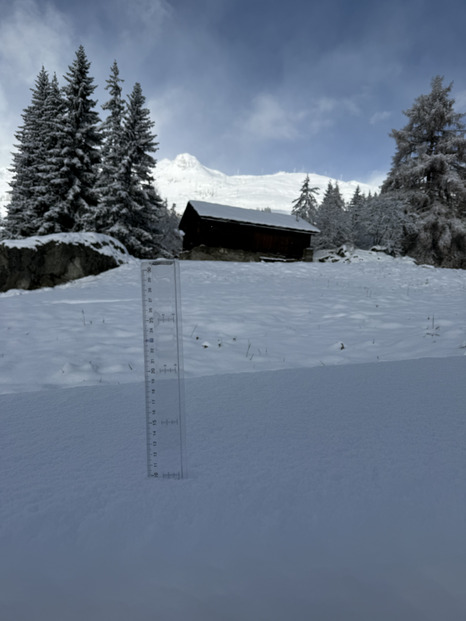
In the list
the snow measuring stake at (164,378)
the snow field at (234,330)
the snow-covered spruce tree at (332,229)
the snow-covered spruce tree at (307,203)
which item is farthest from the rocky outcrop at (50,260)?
the snow-covered spruce tree at (307,203)

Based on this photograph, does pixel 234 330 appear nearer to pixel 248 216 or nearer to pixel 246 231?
pixel 246 231

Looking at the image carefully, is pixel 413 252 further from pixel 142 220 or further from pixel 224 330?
pixel 224 330

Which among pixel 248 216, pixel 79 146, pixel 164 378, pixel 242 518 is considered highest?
pixel 79 146

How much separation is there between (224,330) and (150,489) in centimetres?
420

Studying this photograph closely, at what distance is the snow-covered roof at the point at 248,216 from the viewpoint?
24241 mm

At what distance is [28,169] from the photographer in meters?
21.5

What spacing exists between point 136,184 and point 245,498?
2243 centimetres

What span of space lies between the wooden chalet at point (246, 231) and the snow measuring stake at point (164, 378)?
22604 mm

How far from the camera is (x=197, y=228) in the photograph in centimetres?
2486

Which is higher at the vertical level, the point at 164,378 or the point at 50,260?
the point at 50,260

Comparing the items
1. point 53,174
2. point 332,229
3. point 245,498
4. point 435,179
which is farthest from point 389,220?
point 245,498

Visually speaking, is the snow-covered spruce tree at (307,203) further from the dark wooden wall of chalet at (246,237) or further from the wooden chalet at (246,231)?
the dark wooden wall of chalet at (246,237)

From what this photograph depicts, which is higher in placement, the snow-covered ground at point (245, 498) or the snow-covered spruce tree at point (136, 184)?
the snow-covered spruce tree at point (136, 184)

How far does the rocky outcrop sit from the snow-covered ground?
972 cm
